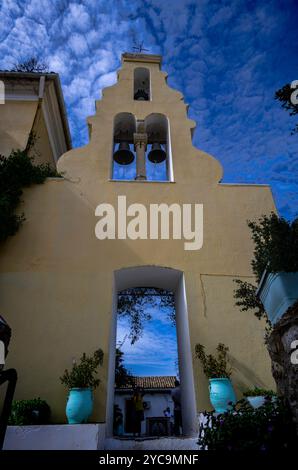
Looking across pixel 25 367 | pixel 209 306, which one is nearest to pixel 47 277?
pixel 25 367

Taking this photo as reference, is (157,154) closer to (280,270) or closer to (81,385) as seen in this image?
(81,385)

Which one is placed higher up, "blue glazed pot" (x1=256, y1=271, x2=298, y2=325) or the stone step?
"blue glazed pot" (x1=256, y1=271, x2=298, y2=325)

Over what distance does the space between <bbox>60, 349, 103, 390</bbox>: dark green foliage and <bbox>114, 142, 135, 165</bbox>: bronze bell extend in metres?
5.85

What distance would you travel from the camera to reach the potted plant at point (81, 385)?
15.6 ft

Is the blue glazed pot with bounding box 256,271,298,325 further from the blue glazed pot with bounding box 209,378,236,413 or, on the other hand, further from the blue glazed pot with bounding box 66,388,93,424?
the blue glazed pot with bounding box 66,388,93,424

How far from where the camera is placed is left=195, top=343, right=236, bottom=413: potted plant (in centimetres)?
503

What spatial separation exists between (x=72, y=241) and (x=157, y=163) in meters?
4.28

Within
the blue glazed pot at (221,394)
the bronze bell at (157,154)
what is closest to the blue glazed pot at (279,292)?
the blue glazed pot at (221,394)

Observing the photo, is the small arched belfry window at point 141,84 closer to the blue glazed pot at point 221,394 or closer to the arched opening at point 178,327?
the arched opening at point 178,327

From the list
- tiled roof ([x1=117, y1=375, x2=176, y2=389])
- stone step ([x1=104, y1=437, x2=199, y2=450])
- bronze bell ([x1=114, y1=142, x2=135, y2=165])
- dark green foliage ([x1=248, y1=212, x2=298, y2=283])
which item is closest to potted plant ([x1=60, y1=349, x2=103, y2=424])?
stone step ([x1=104, y1=437, x2=199, y2=450])

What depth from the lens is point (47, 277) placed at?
645cm
